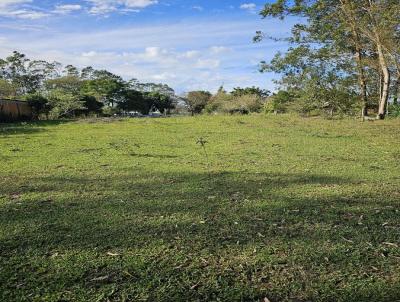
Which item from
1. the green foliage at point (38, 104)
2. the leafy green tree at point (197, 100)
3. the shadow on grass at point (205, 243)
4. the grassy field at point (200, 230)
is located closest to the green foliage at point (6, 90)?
the green foliage at point (38, 104)

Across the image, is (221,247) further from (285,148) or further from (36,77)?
(36,77)

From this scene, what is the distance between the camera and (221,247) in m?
2.98

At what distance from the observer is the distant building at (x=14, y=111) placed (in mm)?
19950

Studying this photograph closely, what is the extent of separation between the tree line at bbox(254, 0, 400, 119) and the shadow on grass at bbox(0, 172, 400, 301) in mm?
10817

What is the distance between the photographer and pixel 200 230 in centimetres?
332

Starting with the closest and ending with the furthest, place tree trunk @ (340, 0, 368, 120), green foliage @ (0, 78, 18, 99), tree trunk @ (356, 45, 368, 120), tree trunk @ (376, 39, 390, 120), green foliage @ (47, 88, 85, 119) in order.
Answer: tree trunk @ (340, 0, 368, 120)
tree trunk @ (376, 39, 390, 120)
tree trunk @ (356, 45, 368, 120)
green foliage @ (47, 88, 85, 119)
green foliage @ (0, 78, 18, 99)

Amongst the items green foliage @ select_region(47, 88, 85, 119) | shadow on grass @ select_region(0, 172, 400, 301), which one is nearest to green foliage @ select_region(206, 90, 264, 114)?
green foliage @ select_region(47, 88, 85, 119)

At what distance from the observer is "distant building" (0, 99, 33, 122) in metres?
20.0

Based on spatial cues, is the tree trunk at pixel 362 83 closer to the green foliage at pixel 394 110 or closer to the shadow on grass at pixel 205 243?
the green foliage at pixel 394 110

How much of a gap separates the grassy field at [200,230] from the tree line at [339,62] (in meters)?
8.90

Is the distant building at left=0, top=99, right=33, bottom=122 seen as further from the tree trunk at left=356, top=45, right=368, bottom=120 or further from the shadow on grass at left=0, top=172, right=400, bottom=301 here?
the shadow on grass at left=0, top=172, right=400, bottom=301

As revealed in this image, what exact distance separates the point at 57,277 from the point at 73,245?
0.50 meters

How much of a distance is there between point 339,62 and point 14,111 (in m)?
15.4

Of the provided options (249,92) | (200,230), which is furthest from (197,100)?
(200,230)
